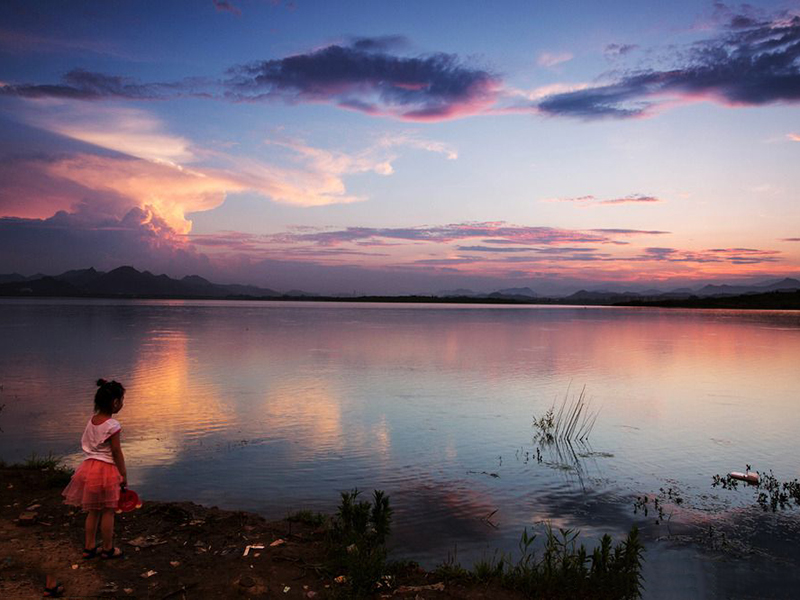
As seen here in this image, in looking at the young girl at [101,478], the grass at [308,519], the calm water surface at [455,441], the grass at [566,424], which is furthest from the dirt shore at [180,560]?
the grass at [566,424]

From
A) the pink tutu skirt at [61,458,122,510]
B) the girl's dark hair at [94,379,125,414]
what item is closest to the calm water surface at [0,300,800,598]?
the pink tutu skirt at [61,458,122,510]

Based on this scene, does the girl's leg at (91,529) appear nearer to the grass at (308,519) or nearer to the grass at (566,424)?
the grass at (308,519)

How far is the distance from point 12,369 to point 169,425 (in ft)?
69.9

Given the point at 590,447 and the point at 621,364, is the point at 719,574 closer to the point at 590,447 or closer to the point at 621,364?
the point at 590,447

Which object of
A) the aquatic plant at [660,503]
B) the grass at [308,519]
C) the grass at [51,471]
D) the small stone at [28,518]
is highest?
the small stone at [28,518]

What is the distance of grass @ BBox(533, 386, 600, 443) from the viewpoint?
20.9 m

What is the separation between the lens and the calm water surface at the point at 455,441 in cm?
1179

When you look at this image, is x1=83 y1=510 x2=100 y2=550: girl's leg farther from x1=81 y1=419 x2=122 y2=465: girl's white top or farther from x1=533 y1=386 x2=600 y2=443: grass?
x1=533 y1=386 x2=600 y2=443: grass

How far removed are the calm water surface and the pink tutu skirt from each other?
4249mm

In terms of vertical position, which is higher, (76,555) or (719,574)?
(76,555)

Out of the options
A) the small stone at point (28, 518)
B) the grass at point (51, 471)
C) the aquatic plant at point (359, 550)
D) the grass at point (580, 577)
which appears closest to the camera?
the aquatic plant at point (359, 550)

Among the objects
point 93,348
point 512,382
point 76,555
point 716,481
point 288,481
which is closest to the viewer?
point 76,555

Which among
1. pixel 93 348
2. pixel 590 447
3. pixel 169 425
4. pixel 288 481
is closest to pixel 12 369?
pixel 93 348

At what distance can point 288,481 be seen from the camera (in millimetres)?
14344
